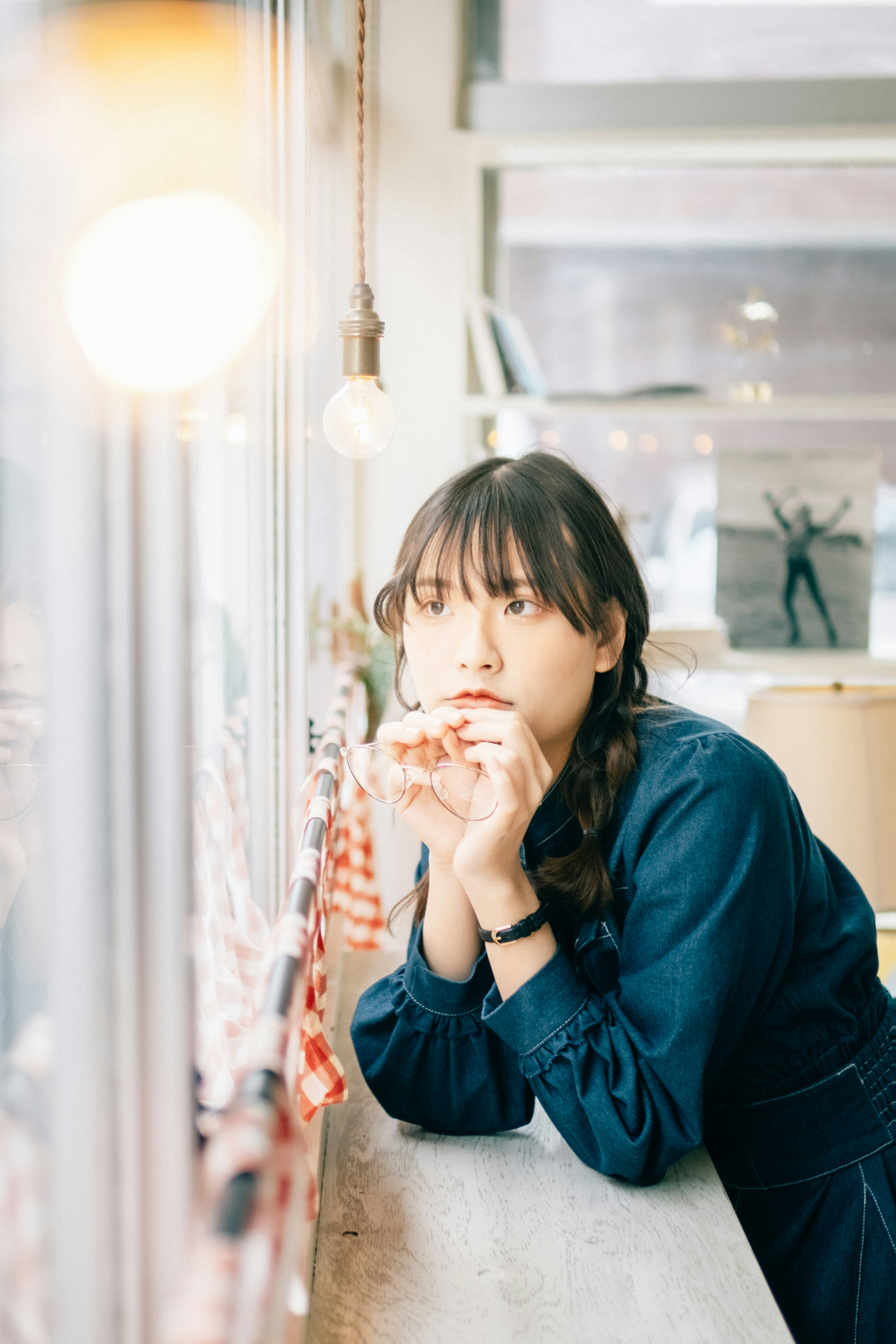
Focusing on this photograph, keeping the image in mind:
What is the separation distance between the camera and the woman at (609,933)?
0.94 m

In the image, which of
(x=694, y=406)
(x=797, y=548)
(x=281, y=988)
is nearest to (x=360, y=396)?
(x=281, y=988)

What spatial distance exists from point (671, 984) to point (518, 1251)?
241 mm

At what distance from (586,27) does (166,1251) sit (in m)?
3.60

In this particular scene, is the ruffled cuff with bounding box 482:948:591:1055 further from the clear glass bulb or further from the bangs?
the clear glass bulb

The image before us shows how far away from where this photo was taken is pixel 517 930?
964 mm

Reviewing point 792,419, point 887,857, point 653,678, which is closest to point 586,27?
point 792,419

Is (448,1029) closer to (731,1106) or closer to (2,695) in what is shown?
(731,1106)

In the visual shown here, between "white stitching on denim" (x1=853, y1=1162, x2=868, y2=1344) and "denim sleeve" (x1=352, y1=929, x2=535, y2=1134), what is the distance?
0.32 m

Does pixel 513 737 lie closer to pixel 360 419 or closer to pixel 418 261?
pixel 360 419

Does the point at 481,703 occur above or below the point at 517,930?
above

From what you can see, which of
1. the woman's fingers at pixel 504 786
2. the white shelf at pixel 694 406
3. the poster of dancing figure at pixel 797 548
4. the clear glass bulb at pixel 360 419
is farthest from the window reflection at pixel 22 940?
the poster of dancing figure at pixel 797 548

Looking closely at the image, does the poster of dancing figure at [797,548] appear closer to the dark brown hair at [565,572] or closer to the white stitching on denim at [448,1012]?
the dark brown hair at [565,572]

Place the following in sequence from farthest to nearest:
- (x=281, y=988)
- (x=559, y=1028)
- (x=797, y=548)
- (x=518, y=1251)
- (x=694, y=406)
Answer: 1. (x=797, y=548)
2. (x=694, y=406)
3. (x=559, y=1028)
4. (x=518, y=1251)
5. (x=281, y=988)

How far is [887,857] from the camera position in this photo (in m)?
3.02
